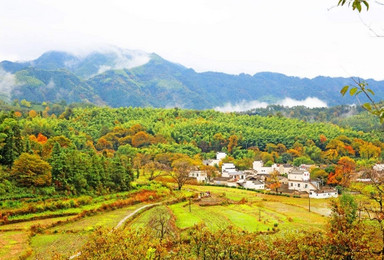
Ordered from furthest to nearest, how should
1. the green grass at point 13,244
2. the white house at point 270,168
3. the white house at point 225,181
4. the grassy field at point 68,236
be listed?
the white house at point 270,168
the white house at point 225,181
the grassy field at point 68,236
the green grass at point 13,244

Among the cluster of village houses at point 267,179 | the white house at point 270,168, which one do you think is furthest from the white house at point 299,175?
the white house at point 270,168

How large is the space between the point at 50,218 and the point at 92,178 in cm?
1041

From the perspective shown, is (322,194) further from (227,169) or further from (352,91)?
(352,91)

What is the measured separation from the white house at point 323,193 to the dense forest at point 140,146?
5458 mm

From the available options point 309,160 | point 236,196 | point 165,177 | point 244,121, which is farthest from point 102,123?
point 236,196

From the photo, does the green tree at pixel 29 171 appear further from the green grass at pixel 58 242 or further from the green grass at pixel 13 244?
the green grass at pixel 58 242

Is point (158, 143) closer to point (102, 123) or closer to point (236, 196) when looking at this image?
point (102, 123)

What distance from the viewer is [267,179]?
6588 centimetres

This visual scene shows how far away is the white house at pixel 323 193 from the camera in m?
52.4

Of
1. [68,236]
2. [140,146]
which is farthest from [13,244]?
[140,146]

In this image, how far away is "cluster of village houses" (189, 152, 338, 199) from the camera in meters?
54.7

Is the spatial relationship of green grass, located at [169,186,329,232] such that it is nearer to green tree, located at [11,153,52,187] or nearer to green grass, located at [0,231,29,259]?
green grass, located at [0,231,29,259]

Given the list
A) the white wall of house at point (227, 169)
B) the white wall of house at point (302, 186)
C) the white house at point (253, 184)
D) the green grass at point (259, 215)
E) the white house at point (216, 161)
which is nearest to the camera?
the green grass at point (259, 215)

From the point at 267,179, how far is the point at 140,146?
137 feet
